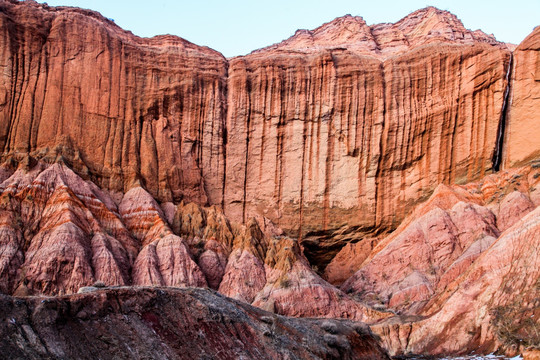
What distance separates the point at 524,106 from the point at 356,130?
1176 cm

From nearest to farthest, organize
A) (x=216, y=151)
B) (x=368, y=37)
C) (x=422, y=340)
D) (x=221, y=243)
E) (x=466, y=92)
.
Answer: (x=422, y=340), (x=221, y=243), (x=466, y=92), (x=216, y=151), (x=368, y=37)

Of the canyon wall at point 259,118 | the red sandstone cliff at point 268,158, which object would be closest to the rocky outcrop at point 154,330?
the red sandstone cliff at point 268,158

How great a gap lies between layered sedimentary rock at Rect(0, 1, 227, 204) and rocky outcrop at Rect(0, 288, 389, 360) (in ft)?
92.0

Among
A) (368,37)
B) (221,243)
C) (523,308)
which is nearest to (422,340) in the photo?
(523,308)

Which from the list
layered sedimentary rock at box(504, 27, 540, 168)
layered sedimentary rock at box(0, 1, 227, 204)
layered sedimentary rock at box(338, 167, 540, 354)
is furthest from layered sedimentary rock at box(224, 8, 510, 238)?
layered sedimentary rock at box(338, 167, 540, 354)

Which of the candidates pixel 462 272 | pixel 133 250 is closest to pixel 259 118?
pixel 133 250

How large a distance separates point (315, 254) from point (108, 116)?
729 inches

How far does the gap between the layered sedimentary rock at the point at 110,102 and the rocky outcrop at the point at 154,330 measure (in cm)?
2803

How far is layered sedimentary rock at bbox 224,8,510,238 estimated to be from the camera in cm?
4578

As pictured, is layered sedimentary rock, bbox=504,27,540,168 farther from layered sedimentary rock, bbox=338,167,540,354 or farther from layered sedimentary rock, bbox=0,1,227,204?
layered sedimentary rock, bbox=0,1,227,204

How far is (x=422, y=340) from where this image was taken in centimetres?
2898

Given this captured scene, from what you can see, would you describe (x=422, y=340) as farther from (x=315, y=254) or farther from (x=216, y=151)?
(x=216, y=151)

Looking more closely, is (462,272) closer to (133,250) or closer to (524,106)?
(524,106)

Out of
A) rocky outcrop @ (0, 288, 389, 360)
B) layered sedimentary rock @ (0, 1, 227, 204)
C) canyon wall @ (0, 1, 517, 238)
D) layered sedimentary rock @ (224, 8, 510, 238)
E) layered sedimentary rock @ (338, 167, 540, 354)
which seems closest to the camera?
rocky outcrop @ (0, 288, 389, 360)
